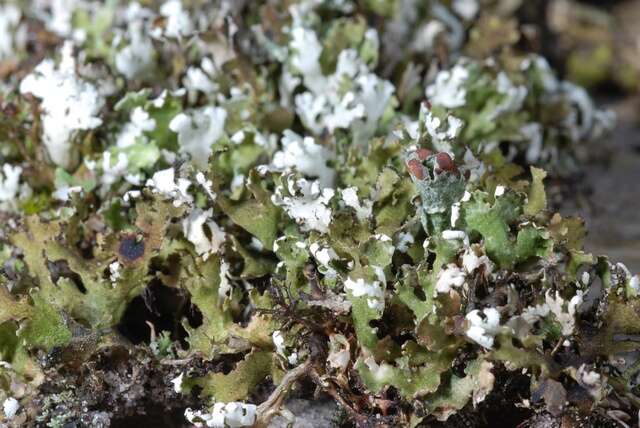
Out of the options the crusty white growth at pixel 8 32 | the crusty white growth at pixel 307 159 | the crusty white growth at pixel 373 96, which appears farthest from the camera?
the crusty white growth at pixel 8 32

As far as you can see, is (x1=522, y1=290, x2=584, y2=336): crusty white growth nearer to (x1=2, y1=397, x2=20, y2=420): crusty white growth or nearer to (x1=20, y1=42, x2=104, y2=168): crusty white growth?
(x1=2, y1=397, x2=20, y2=420): crusty white growth

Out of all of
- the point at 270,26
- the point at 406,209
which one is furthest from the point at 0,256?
the point at 270,26

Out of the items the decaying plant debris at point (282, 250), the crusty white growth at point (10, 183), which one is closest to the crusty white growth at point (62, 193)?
the decaying plant debris at point (282, 250)

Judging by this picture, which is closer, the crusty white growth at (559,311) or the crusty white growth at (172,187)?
the crusty white growth at (559,311)

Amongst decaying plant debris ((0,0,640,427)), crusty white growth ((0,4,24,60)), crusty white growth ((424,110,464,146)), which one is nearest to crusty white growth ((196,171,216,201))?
decaying plant debris ((0,0,640,427))

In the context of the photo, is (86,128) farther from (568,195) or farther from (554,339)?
(568,195)

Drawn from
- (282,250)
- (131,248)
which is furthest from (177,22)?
(282,250)

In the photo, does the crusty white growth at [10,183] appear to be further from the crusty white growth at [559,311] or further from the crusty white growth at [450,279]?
the crusty white growth at [559,311]
